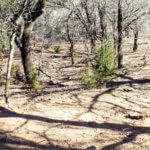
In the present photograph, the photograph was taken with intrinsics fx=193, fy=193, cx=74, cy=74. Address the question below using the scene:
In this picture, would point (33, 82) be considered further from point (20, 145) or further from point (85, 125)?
point (20, 145)

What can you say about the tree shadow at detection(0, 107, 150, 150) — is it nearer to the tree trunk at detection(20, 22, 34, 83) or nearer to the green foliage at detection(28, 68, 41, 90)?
the green foliage at detection(28, 68, 41, 90)

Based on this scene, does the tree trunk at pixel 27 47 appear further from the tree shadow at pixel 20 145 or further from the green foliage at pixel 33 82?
the tree shadow at pixel 20 145

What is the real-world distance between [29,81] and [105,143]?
602 centimetres

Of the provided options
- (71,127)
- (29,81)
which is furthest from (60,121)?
(29,81)

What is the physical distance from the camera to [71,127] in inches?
163

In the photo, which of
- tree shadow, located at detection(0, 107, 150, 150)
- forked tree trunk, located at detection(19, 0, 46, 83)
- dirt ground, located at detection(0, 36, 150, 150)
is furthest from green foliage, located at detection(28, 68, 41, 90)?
tree shadow, located at detection(0, 107, 150, 150)

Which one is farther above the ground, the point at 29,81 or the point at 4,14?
the point at 4,14

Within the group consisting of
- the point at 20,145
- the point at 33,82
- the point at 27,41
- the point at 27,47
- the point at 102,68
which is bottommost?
the point at 20,145

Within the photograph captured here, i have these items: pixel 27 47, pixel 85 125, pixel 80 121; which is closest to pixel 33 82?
pixel 27 47

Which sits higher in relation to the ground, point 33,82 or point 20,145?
point 33,82

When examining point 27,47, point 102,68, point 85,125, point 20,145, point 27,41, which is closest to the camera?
point 20,145

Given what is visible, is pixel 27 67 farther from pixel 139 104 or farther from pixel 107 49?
pixel 139 104

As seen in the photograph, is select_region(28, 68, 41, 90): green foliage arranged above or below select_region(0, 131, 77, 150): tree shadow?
above

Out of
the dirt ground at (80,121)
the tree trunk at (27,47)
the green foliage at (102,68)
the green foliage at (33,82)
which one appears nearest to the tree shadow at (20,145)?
the dirt ground at (80,121)
